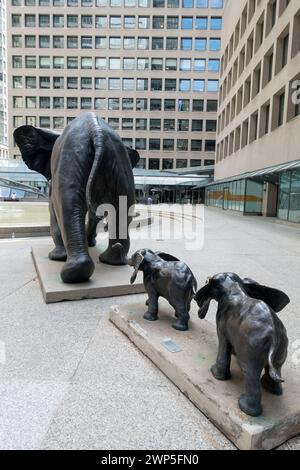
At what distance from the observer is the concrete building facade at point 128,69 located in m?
51.9

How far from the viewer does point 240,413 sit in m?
1.63

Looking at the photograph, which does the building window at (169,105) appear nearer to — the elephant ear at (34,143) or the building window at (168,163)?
the building window at (168,163)

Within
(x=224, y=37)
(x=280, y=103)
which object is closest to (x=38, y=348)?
(x=280, y=103)

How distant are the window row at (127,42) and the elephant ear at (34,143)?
55.0 meters

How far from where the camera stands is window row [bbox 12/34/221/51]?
51.9m

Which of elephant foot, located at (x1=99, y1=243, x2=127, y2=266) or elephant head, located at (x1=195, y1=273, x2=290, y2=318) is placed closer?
elephant head, located at (x1=195, y1=273, x2=290, y2=318)

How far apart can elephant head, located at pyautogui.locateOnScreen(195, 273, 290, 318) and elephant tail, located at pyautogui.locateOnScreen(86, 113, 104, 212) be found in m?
1.87

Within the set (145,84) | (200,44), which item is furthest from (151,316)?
(200,44)

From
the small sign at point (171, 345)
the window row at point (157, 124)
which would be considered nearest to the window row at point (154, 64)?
the window row at point (157, 124)

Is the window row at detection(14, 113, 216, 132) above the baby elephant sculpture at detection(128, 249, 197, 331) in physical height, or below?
above

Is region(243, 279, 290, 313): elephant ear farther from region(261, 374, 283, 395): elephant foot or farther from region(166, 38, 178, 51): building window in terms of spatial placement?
region(166, 38, 178, 51): building window

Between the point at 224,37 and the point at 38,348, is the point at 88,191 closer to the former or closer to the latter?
the point at 38,348

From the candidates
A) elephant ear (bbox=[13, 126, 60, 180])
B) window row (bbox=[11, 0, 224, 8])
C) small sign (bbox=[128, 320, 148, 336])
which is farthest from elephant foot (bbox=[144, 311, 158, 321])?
window row (bbox=[11, 0, 224, 8])

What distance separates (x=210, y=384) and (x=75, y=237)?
2185mm
